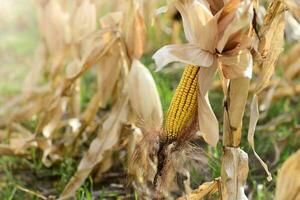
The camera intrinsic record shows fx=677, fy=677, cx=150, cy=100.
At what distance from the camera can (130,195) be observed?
2.42m

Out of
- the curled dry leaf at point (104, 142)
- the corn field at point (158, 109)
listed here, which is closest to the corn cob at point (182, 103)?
the corn field at point (158, 109)

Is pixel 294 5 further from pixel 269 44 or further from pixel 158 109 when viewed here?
pixel 158 109

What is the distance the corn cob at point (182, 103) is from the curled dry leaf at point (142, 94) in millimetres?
478

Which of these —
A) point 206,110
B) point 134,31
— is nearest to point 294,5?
point 206,110

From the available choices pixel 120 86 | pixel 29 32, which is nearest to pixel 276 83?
pixel 120 86

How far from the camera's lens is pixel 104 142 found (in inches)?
100

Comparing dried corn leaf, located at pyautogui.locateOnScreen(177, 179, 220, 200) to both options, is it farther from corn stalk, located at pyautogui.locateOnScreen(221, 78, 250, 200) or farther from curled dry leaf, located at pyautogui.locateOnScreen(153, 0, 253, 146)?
curled dry leaf, located at pyautogui.locateOnScreen(153, 0, 253, 146)

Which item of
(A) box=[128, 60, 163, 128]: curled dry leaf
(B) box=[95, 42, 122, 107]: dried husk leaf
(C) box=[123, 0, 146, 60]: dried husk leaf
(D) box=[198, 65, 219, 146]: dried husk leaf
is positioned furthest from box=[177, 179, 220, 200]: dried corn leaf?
(B) box=[95, 42, 122, 107]: dried husk leaf

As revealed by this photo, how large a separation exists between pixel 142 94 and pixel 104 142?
0.86 ft

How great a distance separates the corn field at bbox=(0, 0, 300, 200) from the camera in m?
1.84

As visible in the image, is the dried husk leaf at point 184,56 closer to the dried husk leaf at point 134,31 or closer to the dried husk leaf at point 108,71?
the dried husk leaf at point 134,31

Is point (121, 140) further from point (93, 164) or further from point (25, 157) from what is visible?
point (25, 157)

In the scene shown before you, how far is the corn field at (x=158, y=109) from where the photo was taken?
6.05 feet

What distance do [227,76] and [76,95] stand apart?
1.35m
